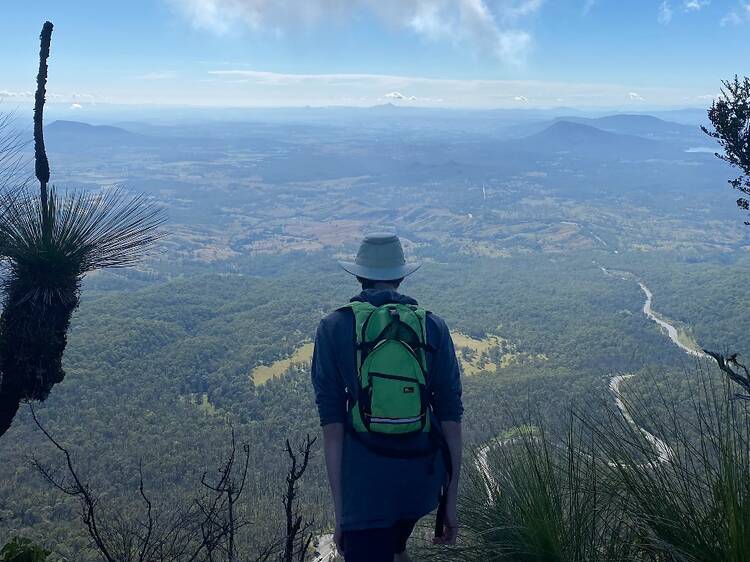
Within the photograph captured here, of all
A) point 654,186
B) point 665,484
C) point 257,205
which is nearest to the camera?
point 665,484

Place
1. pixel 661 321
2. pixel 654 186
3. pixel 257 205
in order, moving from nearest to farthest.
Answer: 1. pixel 661 321
2. pixel 257 205
3. pixel 654 186

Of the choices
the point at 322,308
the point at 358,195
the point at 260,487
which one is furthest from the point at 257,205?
the point at 260,487

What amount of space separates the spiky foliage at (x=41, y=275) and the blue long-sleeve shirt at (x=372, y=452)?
5.78 feet

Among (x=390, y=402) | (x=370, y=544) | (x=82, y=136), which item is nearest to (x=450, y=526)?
(x=370, y=544)

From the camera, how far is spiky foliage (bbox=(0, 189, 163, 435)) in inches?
114

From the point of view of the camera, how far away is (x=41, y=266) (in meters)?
3.00

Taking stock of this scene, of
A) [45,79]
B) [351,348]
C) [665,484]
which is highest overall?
[45,79]

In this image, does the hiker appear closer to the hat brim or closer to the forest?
the hat brim

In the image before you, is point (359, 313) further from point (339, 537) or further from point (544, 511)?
point (544, 511)

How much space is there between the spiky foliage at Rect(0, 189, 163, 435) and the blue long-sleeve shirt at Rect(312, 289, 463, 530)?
176 cm

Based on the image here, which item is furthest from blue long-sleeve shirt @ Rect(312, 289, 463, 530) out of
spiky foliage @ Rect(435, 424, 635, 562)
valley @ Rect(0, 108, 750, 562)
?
valley @ Rect(0, 108, 750, 562)

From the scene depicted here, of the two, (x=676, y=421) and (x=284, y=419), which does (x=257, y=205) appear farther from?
(x=676, y=421)

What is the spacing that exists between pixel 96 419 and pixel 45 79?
28.2 meters

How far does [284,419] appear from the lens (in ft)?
98.0
